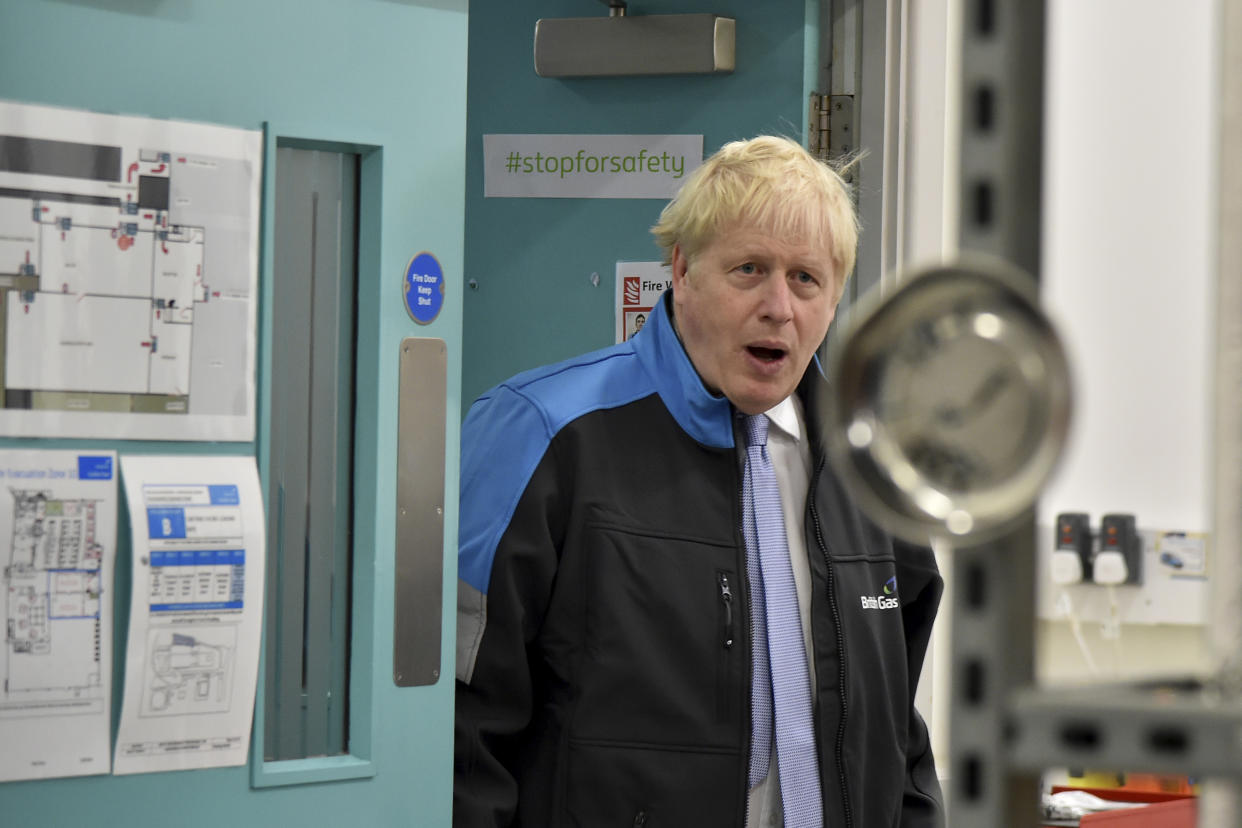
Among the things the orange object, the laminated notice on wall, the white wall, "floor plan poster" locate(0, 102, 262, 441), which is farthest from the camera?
the laminated notice on wall

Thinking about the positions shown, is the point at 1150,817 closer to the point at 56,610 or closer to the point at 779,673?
the point at 779,673

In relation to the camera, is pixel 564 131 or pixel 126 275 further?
pixel 564 131

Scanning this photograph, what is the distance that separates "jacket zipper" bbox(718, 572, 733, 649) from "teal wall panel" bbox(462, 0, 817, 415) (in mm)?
1159

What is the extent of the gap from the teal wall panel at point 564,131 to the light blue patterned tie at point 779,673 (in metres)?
1.09

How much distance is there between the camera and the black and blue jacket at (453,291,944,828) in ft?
6.26

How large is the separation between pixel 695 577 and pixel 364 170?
72cm

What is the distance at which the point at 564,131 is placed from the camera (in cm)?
303

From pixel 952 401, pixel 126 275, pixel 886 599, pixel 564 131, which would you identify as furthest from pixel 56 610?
pixel 564 131

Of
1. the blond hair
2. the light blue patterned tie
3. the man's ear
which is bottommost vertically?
the light blue patterned tie

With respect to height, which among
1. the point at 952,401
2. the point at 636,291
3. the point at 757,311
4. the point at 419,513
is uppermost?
the point at 636,291

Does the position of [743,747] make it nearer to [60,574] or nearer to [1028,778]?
[60,574]

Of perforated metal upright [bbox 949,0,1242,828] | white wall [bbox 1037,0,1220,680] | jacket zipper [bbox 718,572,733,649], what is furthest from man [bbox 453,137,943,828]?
perforated metal upright [bbox 949,0,1242,828]

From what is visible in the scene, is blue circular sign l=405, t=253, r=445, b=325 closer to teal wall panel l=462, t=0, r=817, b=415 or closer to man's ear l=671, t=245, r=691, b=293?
man's ear l=671, t=245, r=691, b=293

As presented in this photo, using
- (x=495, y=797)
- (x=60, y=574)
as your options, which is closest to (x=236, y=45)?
(x=60, y=574)
